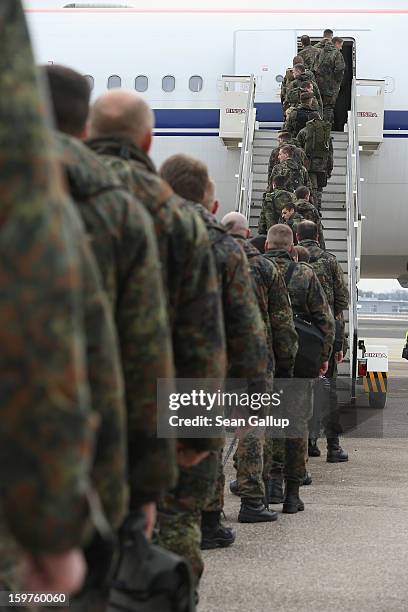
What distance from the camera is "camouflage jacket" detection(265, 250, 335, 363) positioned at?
6.57m

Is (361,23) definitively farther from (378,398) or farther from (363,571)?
(363,571)

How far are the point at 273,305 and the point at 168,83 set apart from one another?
1036cm

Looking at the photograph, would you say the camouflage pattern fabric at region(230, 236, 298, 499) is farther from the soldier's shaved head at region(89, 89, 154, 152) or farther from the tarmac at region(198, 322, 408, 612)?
the soldier's shaved head at region(89, 89, 154, 152)

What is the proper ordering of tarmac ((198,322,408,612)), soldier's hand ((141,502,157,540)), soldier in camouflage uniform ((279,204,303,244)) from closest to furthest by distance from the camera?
1. soldier's hand ((141,502,157,540))
2. tarmac ((198,322,408,612))
3. soldier in camouflage uniform ((279,204,303,244))

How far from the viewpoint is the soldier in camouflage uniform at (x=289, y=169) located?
10.4m

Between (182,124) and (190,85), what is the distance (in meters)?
0.58

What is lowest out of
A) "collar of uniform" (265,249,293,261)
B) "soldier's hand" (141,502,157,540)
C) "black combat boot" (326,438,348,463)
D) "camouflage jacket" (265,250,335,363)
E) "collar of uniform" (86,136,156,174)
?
"black combat boot" (326,438,348,463)

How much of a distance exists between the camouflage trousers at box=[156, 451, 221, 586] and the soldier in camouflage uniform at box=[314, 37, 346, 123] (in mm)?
10510

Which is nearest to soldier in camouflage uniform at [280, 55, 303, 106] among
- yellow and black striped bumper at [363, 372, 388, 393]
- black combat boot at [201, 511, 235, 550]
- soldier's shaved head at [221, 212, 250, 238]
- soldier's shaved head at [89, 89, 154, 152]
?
yellow and black striped bumper at [363, 372, 388, 393]

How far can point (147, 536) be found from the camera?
2.34 m

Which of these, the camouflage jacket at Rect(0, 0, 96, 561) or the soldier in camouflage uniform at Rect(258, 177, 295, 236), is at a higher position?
the camouflage jacket at Rect(0, 0, 96, 561)

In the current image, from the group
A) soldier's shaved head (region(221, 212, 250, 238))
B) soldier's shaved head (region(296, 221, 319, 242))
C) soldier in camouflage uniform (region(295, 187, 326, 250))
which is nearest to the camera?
soldier's shaved head (region(221, 212, 250, 238))

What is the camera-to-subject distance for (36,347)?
1.42 m

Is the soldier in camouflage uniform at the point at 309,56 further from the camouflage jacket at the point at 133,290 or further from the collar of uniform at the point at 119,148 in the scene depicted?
the camouflage jacket at the point at 133,290
